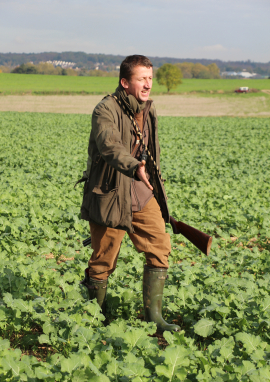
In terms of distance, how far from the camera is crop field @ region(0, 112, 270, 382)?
240 centimetres

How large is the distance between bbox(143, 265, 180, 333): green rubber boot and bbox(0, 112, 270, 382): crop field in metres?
0.15

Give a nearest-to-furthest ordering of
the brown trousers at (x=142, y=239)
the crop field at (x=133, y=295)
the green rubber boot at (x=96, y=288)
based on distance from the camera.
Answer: the crop field at (x=133, y=295)
the brown trousers at (x=142, y=239)
the green rubber boot at (x=96, y=288)

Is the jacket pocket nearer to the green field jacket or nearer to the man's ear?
the green field jacket

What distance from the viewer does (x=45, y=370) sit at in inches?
92.7

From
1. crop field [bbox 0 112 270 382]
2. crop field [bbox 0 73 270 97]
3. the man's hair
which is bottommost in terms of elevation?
crop field [bbox 0 112 270 382]

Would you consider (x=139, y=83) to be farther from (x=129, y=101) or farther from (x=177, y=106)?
(x=177, y=106)

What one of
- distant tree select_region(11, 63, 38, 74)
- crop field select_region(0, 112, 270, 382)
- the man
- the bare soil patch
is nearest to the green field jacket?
the man

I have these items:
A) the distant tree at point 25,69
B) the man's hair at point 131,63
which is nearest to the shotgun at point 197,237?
the man's hair at point 131,63

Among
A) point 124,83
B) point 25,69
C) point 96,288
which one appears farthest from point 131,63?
point 25,69

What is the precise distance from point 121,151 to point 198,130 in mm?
21005

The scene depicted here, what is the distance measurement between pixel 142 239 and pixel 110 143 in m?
0.89

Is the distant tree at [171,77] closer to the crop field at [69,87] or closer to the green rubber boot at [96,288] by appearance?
the crop field at [69,87]

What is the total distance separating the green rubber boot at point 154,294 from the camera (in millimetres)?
3193

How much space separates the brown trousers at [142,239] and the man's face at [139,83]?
0.83 m
